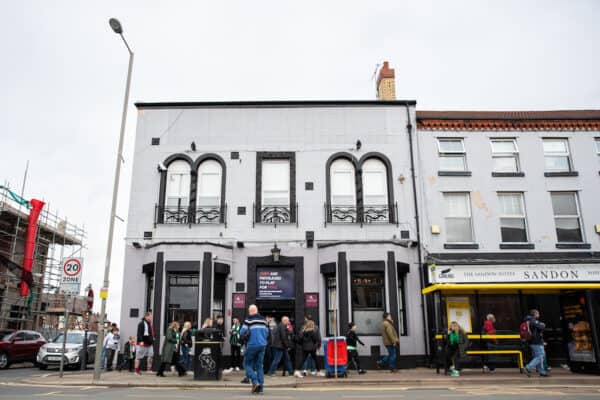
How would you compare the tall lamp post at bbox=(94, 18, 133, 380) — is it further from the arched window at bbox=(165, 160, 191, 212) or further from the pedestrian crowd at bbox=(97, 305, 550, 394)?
the arched window at bbox=(165, 160, 191, 212)

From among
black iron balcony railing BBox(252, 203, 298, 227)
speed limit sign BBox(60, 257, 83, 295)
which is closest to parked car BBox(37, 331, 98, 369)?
speed limit sign BBox(60, 257, 83, 295)

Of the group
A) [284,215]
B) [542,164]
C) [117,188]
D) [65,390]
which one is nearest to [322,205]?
[284,215]

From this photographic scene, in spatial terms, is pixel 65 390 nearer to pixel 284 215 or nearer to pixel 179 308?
pixel 179 308

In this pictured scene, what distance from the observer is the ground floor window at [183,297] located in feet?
59.9

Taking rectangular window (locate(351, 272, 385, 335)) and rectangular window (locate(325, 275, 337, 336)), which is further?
rectangular window (locate(325, 275, 337, 336))

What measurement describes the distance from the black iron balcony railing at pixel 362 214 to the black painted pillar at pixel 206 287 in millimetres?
4779

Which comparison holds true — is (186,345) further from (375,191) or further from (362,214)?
(375,191)

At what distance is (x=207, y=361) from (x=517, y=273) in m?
11.4

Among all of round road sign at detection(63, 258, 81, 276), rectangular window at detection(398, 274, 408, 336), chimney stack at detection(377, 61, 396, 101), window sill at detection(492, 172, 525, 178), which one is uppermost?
chimney stack at detection(377, 61, 396, 101)

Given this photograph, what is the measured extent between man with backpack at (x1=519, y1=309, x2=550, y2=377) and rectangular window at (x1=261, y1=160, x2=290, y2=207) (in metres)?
9.36

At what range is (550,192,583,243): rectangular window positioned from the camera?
20.3m

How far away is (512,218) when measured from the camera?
2038cm

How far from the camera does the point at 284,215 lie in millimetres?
19797

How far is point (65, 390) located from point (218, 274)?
721 centimetres
